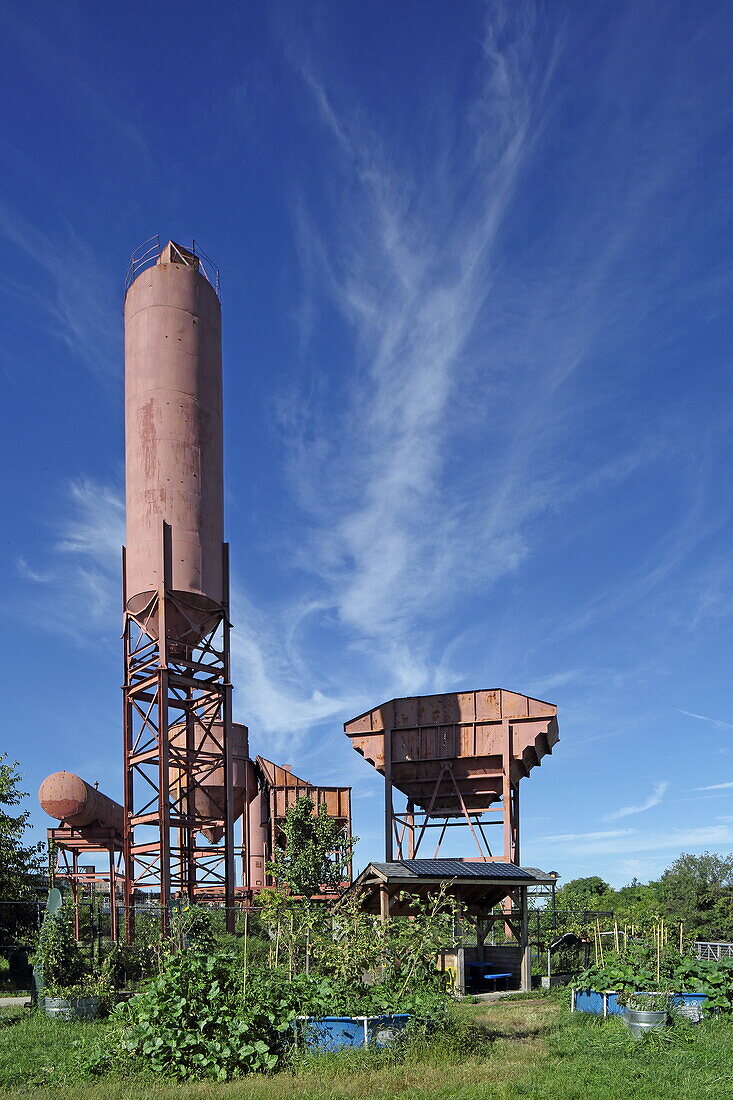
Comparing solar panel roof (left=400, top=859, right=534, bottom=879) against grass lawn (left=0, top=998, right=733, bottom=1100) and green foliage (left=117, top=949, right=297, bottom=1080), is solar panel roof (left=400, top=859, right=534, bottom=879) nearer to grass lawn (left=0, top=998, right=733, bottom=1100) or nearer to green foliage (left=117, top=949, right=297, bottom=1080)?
grass lawn (left=0, top=998, right=733, bottom=1100)

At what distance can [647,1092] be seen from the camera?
12820 millimetres

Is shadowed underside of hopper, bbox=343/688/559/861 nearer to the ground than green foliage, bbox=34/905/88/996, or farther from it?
farther from it

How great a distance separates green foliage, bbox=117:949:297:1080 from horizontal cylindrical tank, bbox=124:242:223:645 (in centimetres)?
1715

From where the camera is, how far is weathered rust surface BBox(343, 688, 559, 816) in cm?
3588

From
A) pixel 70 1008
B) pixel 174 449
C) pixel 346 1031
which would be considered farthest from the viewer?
pixel 174 449

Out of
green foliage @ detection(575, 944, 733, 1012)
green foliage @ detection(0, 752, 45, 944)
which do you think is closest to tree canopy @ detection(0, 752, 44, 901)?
green foliage @ detection(0, 752, 45, 944)

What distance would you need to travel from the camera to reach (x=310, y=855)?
37094 mm

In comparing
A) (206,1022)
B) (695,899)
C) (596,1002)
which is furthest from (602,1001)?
(695,899)

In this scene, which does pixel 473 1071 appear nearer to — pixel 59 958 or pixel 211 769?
pixel 59 958

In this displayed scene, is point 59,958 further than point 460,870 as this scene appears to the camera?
No

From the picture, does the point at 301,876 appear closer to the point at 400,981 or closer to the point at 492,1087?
the point at 400,981

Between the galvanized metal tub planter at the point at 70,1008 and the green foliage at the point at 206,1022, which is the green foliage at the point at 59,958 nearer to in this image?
the galvanized metal tub planter at the point at 70,1008

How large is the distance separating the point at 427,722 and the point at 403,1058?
22.7 m

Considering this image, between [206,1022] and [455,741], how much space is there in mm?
22826
